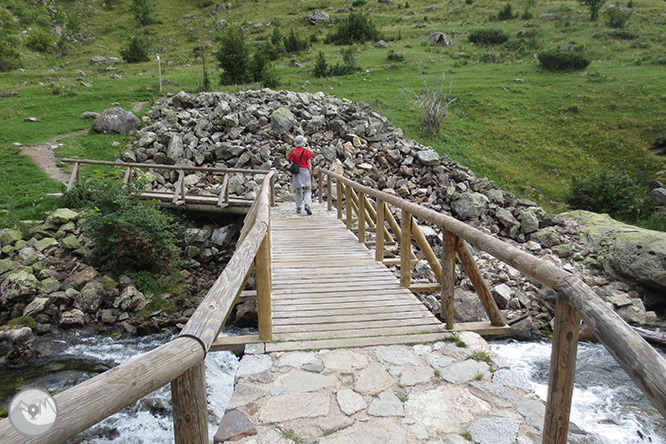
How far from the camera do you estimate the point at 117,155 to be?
541 inches

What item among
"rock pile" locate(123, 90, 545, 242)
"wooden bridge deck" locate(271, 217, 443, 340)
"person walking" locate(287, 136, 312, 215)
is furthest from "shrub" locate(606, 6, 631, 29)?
"wooden bridge deck" locate(271, 217, 443, 340)

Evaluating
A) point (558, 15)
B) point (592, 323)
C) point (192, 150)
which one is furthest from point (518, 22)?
point (592, 323)

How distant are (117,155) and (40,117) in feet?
21.1

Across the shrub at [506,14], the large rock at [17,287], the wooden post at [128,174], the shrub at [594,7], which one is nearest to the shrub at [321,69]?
the wooden post at [128,174]

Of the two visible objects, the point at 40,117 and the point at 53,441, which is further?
the point at 40,117

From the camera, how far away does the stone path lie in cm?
229

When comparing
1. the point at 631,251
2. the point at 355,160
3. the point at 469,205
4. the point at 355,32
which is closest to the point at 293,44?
the point at 355,32

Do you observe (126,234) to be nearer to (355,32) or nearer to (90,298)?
(90,298)

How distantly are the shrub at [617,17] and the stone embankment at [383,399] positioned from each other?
4545 centimetres

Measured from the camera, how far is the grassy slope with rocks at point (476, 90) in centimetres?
1570

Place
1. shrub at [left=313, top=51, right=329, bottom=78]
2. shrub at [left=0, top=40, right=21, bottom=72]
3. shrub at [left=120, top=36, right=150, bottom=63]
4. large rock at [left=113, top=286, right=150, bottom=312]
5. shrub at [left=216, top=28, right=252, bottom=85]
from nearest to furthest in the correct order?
large rock at [left=113, top=286, right=150, bottom=312], shrub at [left=216, top=28, right=252, bottom=85], shrub at [left=313, top=51, right=329, bottom=78], shrub at [left=0, top=40, right=21, bottom=72], shrub at [left=120, top=36, right=150, bottom=63]

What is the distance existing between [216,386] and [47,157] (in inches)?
502

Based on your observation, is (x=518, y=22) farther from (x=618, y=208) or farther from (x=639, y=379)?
(x=639, y=379)
